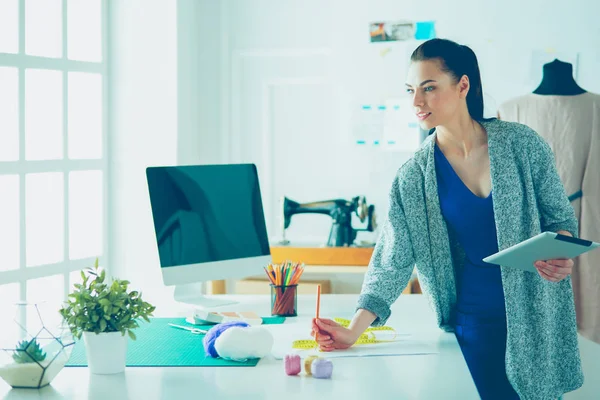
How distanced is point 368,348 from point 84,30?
7.17ft

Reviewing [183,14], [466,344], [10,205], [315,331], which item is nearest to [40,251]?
[10,205]

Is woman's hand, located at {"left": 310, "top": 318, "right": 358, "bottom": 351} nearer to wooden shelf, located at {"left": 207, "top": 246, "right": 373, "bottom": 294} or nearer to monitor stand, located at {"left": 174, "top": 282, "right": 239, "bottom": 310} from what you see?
monitor stand, located at {"left": 174, "top": 282, "right": 239, "bottom": 310}

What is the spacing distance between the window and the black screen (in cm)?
94

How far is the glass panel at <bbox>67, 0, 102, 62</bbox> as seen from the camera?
3359 millimetres

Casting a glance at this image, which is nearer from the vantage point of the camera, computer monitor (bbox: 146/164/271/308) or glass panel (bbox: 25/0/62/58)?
computer monitor (bbox: 146/164/271/308)

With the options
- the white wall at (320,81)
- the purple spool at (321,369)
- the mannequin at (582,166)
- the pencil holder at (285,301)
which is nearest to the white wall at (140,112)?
the white wall at (320,81)

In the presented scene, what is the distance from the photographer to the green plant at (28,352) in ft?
5.15

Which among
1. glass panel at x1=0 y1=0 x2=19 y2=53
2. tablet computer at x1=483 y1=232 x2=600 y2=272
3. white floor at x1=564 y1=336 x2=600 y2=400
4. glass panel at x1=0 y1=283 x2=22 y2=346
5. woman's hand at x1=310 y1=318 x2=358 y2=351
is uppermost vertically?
glass panel at x1=0 y1=0 x2=19 y2=53

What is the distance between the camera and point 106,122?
3625 mm

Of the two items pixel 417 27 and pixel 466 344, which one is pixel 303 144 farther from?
pixel 466 344

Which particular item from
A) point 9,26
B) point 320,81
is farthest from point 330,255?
point 9,26

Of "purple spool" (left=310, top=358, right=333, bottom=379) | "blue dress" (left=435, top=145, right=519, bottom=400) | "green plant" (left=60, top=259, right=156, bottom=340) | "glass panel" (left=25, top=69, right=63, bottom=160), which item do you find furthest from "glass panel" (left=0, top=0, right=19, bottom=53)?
"purple spool" (left=310, top=358, right=333, bottom=379)

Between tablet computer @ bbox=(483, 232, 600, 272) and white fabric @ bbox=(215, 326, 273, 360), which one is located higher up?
tablet computer @ bbox=(483, 232, 600, 272)

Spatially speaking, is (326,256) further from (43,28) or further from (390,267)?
(390,267)
